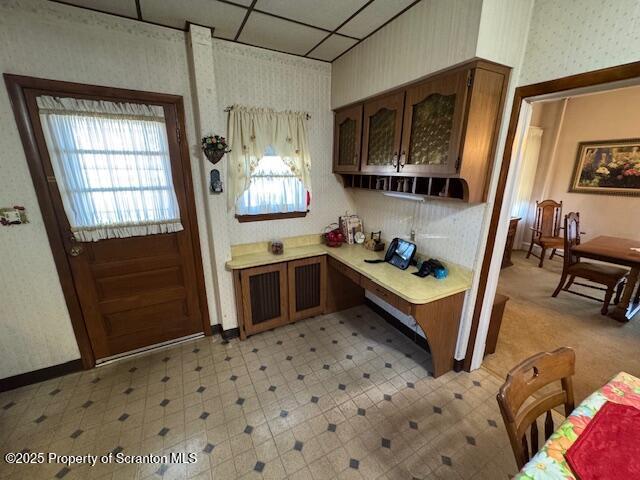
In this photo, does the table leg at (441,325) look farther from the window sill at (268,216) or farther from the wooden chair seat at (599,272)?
the wooden chair seat at (599,272)

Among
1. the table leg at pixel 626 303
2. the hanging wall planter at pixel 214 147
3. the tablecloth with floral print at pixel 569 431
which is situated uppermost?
the hanging wall planter at pixel 214 147

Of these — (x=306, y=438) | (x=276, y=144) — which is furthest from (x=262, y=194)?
(x=306, y=438)

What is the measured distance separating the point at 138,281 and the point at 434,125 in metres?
2.69

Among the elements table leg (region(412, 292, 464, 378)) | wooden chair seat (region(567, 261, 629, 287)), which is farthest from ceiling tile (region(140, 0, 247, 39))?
wooden chair seat (region(567, 261, 629, 287))

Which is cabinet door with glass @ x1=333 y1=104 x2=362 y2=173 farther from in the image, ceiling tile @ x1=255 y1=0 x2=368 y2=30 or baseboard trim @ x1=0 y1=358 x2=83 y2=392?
baseboard trim @ x1=0 y1=358 x2=83 y2=392

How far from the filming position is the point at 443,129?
5.83ft

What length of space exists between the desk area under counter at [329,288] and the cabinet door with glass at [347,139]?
868 mm

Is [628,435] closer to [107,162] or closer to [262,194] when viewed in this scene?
[262,194]

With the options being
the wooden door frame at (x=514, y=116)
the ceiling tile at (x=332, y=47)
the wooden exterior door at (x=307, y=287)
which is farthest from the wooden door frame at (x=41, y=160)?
the wooden door frame at (x=514, y=116)

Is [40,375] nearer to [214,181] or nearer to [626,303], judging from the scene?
[214,181]

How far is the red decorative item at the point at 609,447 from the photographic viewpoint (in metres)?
0.78

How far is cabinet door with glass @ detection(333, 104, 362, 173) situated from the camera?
8.43ft

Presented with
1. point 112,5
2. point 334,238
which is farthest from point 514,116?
point 112,5

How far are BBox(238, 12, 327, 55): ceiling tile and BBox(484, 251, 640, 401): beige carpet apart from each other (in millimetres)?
A: 3160
